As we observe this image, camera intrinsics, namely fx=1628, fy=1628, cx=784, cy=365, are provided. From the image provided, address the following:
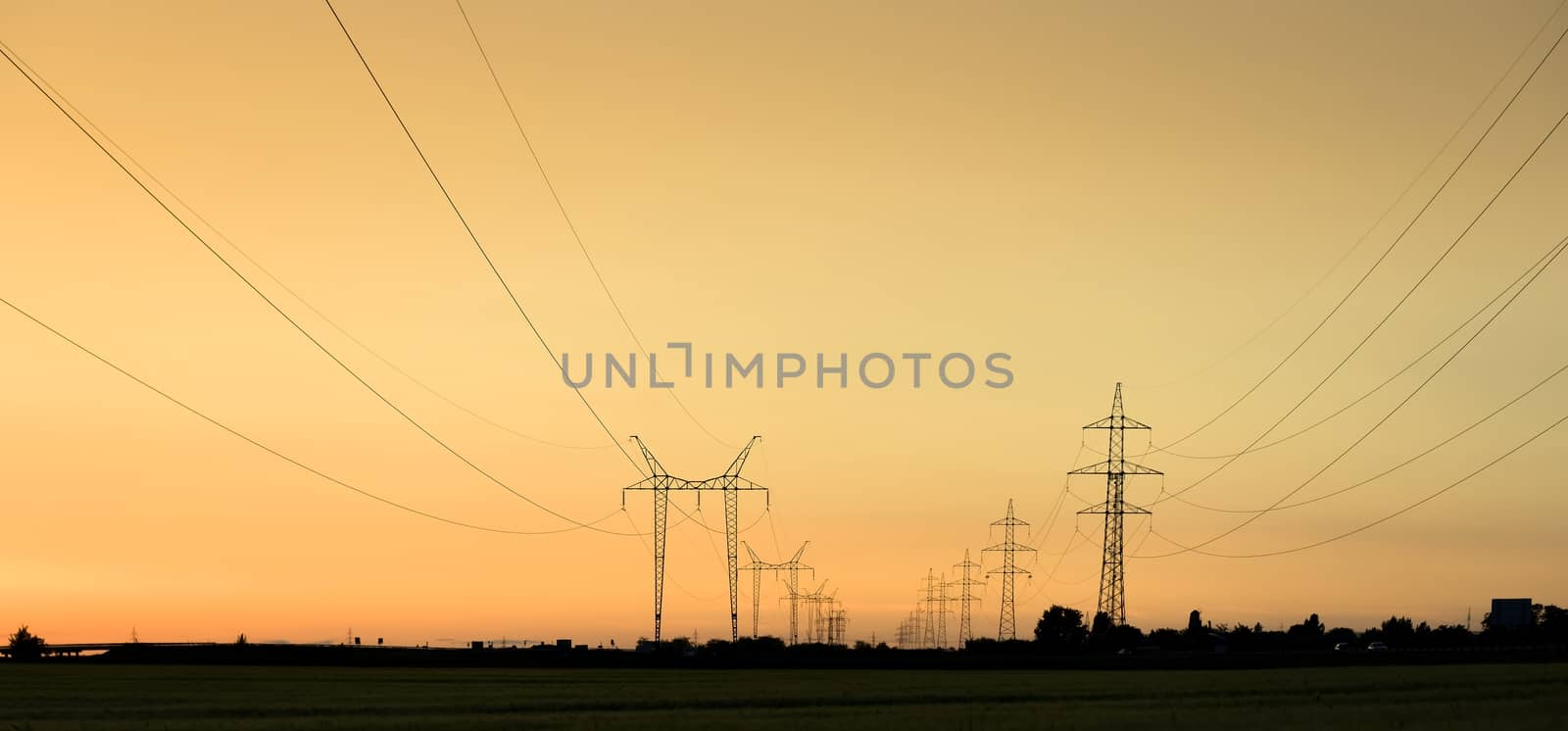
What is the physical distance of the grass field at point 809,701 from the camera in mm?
59562

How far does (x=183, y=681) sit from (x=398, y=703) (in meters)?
34.5

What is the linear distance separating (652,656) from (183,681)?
65386 mm

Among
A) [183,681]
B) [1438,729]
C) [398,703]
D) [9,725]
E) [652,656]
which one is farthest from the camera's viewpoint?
[652,656]

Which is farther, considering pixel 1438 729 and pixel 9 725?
pixel 9 725

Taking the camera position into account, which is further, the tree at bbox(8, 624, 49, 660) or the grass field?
the tree at bbox(8, 624, 49, 660)

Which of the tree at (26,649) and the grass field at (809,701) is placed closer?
the grass field at (809,701)

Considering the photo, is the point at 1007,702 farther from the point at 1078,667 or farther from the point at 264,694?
the point at 1078,667

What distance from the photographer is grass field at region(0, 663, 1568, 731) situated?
59562 millimetres

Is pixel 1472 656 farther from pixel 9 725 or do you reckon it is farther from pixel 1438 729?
pixel 9 725

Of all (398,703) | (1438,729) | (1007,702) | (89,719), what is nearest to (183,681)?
(398,703)

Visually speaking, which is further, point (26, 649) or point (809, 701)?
point (26, 649)

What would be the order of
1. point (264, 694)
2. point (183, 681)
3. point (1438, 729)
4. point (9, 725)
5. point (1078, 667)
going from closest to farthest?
1. point (1438, 729)
2. point (9, 725)
3. point (264, 694)
4. point (183, 681)
5. point (1078, 667)

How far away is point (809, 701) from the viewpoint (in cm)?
7625

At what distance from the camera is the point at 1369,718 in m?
59.2
